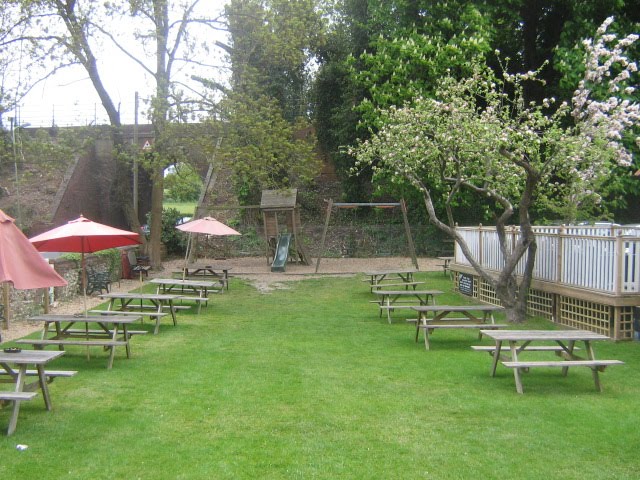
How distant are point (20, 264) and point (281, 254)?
18746mm

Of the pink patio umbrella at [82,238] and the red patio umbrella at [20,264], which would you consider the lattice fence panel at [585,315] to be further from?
the red patio umbrella at [20,264]

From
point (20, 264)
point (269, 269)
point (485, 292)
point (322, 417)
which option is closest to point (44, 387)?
point (20, 264)

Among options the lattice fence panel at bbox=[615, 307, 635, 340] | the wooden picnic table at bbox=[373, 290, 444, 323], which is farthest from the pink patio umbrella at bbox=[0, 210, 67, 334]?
the lattice fence panel at bbox=[615, 307, 635, 340]

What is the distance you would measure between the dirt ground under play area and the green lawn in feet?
21.3

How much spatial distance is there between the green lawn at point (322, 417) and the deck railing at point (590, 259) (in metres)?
1.14

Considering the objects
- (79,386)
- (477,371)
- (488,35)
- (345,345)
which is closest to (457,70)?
(488,35)

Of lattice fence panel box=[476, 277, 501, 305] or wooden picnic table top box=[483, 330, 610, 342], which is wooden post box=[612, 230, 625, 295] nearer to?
wooden picnic table top box=[483, 330, 610, 342]

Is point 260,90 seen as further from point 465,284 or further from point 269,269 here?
point 465,284

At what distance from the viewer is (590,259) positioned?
1189cm

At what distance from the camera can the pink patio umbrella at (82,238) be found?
10367mm

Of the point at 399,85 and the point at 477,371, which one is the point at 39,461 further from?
the point at 399,85

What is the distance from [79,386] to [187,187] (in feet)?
55.9

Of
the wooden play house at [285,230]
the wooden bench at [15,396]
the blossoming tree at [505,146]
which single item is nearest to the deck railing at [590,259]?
the blossoming tree at [505,146]

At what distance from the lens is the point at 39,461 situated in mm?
5418
